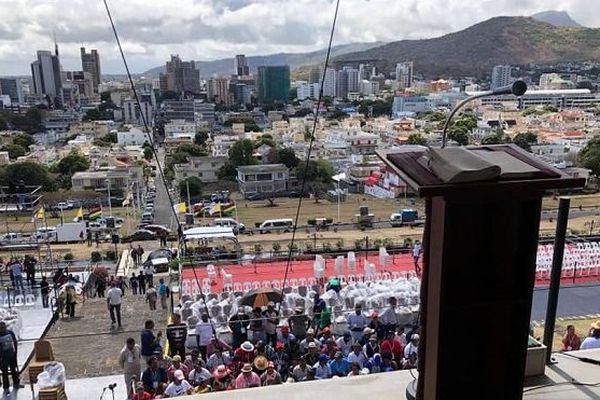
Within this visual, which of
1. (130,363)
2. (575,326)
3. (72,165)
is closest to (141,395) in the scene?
(130,363)

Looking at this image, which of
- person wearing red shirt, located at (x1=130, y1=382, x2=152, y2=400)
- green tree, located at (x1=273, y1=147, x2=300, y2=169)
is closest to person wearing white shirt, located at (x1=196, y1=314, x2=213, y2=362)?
person wearing red shirt, located at (x1=130, y1=382, x2=152, y2=400)

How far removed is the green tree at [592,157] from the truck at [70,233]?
3300 centimetres

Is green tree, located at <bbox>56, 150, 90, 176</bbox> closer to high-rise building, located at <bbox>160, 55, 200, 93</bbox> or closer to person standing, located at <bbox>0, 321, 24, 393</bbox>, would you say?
person standing, located at <bbox>0, 321, 24, 393</bbox>

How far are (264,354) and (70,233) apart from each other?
27.4 m

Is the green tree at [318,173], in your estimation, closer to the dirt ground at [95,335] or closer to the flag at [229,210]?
the flag at [229,210]

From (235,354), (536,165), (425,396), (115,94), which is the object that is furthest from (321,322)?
(115,94)

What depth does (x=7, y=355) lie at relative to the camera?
5.55 metres

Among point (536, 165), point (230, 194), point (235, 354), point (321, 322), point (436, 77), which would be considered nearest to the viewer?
point (536, 165)

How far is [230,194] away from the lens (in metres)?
50.0

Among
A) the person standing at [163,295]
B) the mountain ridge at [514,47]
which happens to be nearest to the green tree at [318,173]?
the person standing at [163,295]

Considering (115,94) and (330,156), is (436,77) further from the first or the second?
(330,156)

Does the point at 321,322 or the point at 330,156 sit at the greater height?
the point at 321,322

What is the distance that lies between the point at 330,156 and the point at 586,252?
5185cm

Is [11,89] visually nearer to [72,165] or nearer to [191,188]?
[72,165]
